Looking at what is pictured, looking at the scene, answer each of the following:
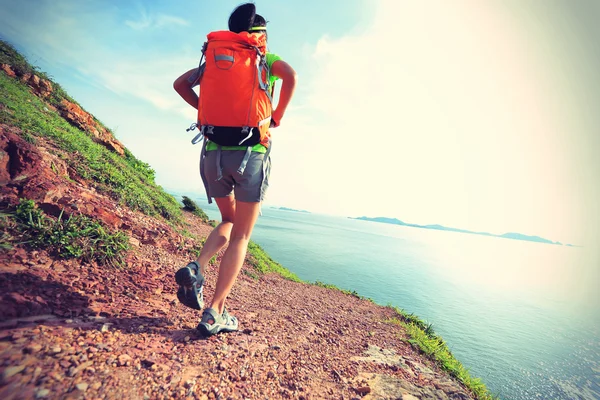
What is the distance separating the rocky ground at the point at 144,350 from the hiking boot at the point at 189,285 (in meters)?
0.31

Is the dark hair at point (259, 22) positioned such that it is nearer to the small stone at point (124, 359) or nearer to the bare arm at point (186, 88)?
the bare arm at point (186, 88)

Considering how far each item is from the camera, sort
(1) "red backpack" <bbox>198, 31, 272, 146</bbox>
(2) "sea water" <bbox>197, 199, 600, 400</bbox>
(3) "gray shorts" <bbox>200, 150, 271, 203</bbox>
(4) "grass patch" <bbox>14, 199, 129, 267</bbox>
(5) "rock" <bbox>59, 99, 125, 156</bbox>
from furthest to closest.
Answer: (2) "sea water" <bbox>197, 199, 600, 400</bbox> < (5) "rock" <bbox>59, 99, 125, 156</bbox> < (4) "grass patch" <bbox>14, 199, 129, 267</bbox> < (3) "gray shorts" <bbox>200, 150, 271, 203</bbox> < (1) "red backpack" <bbox>198, 31, 272, 146</bbox>

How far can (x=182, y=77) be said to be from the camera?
2.79 m

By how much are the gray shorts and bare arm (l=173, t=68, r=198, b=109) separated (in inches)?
30.3

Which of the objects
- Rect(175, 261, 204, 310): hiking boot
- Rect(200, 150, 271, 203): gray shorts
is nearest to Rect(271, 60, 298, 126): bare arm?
Rect(200, 150, 271, 203): gray shorts

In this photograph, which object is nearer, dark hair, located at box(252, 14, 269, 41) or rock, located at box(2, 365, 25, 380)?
rock, located at box(2, 365, 25, 380)

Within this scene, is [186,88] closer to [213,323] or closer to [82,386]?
[213,323]

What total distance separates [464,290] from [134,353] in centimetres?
4116

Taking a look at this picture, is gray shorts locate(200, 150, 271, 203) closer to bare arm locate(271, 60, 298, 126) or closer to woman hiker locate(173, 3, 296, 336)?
woman hiker locate(173, 3, 296, 336)

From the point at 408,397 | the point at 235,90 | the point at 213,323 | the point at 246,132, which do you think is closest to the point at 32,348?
the point at 213,323

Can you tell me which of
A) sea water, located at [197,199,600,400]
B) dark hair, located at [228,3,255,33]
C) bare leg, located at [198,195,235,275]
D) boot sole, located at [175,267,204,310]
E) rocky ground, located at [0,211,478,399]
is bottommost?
sea water, located at [197,199,600,400]

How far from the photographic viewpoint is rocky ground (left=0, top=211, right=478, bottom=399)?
149 cm

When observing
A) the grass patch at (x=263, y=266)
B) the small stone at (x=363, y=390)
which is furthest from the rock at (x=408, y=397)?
the grass patch at (x=263, y=266)

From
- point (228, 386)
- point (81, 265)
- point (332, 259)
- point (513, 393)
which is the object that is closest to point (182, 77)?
point (81, 265)
